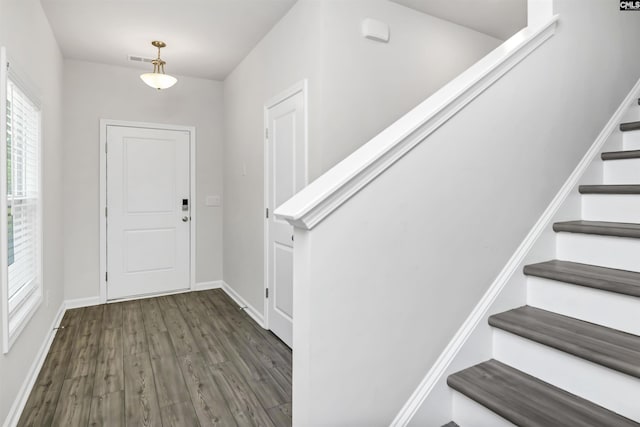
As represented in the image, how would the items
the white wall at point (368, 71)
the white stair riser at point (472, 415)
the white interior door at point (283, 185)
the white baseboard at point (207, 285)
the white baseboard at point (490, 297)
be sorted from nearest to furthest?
the white stair riser at point (472, 415)
the white baseboard at point (490, 297)
the white wall at point (368, 71)
the white interior door at point (283, 185)
the white baseboard at point (207, 285)

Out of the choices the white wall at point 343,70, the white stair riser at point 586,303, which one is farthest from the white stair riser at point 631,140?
the white wall at point 343,70

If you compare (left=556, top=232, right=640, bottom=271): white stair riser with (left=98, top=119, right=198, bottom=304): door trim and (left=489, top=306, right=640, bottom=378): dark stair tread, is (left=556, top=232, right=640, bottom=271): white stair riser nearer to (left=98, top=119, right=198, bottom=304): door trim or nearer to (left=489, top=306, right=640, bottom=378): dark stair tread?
(left=489, top=306, right=640, bottom=378): dark stair tread

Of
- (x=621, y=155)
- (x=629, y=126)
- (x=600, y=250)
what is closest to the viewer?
(x=600, y=250)

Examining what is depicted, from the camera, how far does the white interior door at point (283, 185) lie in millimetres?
2908

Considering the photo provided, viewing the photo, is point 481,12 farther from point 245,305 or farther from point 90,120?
point 90,120

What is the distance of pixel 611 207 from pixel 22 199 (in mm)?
3298

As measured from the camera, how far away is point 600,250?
1.60 m

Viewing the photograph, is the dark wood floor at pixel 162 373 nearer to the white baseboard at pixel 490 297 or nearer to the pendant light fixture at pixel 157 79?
the white baseboard at pixel 490 297

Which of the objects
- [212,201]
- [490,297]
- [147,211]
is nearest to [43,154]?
[147,211]

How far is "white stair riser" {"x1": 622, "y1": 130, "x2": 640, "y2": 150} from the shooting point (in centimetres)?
206

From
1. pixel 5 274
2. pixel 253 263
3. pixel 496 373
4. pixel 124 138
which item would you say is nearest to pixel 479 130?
pixel 496 373

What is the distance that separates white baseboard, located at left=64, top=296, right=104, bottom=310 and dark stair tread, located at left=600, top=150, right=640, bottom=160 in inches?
185
